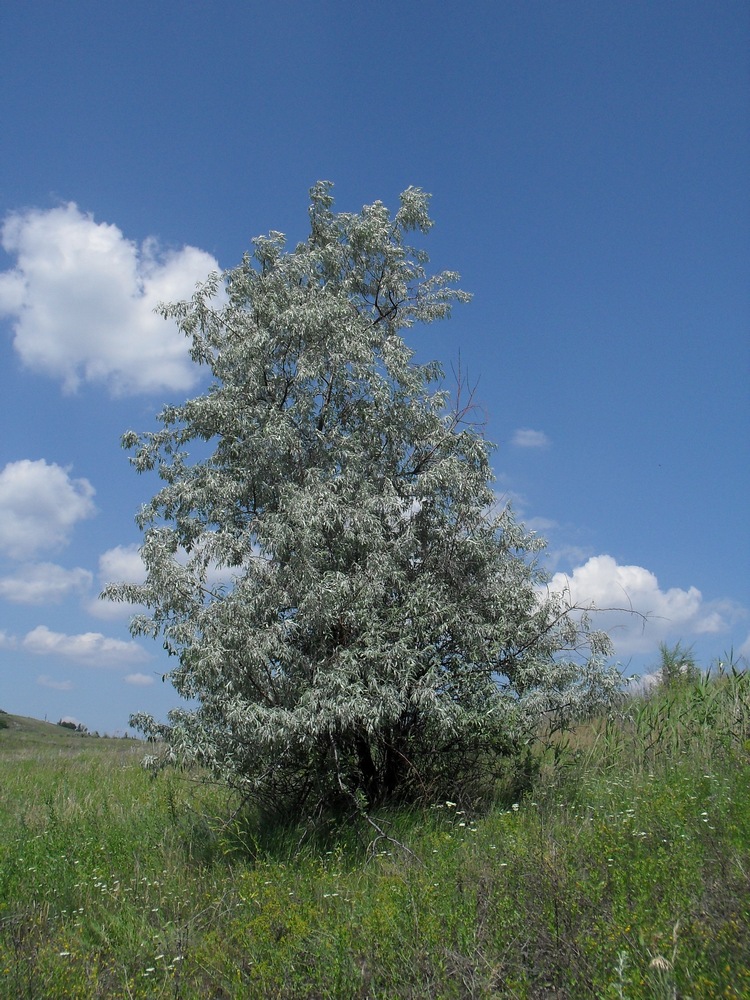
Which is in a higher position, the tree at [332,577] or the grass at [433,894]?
the tree at [332,577]

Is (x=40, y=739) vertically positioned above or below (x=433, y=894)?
below

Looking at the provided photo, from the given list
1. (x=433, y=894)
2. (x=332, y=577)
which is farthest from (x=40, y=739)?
(x=433, y=894)

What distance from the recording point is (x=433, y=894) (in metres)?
6.14

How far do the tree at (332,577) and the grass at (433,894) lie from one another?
3.33ft

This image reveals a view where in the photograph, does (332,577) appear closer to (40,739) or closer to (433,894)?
(433,894)

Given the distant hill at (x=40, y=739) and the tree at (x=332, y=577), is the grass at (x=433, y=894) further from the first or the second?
the distant hill at (x=40, y=739)

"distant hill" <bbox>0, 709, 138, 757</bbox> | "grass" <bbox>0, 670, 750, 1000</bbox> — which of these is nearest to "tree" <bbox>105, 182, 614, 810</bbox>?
"grass" <bbox>0, 670, 750, 1000</bbox>

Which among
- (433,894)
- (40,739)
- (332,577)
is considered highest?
(332,577)

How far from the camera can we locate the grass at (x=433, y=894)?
4.98m

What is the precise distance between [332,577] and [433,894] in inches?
139

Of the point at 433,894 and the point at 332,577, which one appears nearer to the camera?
the point at 433,894

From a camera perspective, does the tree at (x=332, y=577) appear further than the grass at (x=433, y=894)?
Yes

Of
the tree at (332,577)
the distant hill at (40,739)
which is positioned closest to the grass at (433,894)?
the tree at (332,577)

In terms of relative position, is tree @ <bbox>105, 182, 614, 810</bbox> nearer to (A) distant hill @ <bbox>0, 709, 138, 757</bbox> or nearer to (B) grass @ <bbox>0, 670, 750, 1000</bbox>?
(B) grass @ <bbox>0, 670, 750, 1000</bbox>
